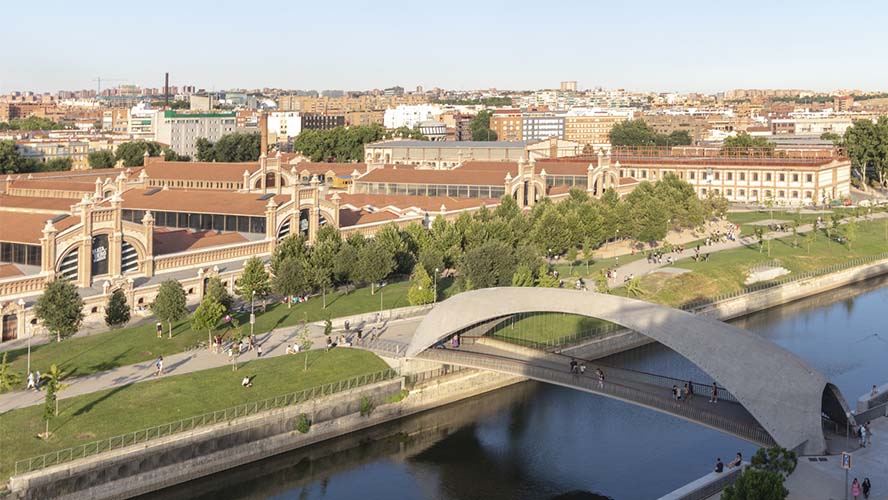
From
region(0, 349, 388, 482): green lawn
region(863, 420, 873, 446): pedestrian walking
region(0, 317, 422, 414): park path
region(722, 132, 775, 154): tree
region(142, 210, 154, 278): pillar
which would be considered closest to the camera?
region(0, 349, 388, 482): green lawn

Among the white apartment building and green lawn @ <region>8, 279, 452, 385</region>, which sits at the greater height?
the white apartment building

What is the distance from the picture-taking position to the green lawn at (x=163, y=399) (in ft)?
111

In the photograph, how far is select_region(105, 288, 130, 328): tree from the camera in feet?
155

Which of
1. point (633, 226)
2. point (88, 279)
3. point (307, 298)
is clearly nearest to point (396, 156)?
point (633, 226)

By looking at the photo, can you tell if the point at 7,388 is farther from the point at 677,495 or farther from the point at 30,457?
the point at 677,495

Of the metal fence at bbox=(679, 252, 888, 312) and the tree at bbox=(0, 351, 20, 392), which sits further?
the metal fence at bbox=(679, 252, 888, 312)

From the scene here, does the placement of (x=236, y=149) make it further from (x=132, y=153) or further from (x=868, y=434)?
(x=868, y=434)

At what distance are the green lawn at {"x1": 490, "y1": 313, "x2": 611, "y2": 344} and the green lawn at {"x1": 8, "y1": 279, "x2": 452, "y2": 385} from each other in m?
9.21

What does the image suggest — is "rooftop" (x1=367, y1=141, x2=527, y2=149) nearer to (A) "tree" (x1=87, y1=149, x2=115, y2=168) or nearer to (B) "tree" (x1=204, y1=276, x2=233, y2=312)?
(A) "tree" (x1=87, y1=149, x2=115, y2=168)

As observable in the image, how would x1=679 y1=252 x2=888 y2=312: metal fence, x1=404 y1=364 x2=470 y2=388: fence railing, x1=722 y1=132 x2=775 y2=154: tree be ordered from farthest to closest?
1. x1=722 y1=132 x2=775 y2=154: tree
2. x1=679 y1=252 x2=888 y2=312: metal fence
3. x1=404 y1=364 x2=470 y2=388: fence railing

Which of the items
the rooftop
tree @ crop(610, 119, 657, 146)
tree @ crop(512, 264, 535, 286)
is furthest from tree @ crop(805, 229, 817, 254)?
tree @ crop(610, 119, 657, 146)

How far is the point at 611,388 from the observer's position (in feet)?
125

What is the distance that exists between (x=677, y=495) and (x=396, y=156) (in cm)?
9675

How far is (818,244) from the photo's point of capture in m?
86.8
